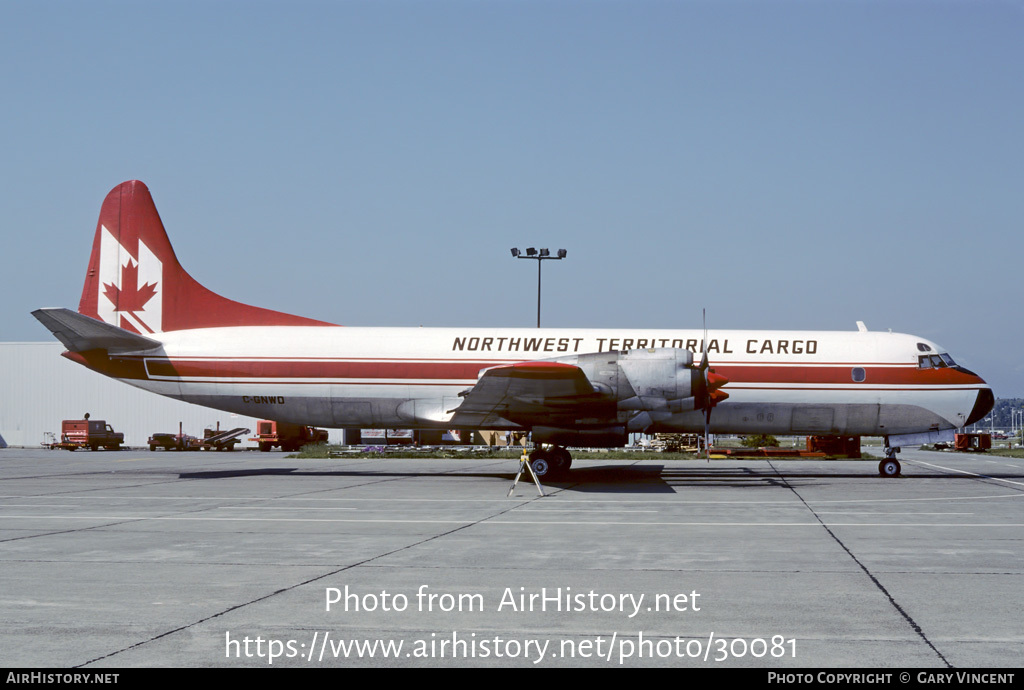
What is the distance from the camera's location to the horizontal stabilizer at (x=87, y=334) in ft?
78.7

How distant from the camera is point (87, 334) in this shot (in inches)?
992

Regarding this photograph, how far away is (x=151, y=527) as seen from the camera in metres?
13.6

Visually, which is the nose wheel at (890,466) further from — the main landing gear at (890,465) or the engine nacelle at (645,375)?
the engine nacelle at (645,375)

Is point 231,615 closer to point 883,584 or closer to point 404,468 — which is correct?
point 883,584

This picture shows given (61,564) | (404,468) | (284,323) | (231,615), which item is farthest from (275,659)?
(404,468)

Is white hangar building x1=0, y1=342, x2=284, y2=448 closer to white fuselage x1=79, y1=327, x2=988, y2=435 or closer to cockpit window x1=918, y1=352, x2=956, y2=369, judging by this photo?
white fuselage x1=79, y1=327, x2=988, y2=435

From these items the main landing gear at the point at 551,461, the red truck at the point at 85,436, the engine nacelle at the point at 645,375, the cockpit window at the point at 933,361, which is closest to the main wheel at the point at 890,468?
the cockpit window at the point at 933,361

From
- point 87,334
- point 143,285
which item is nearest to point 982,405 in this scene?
point 143,285

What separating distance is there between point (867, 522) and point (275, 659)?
1153 centimetres

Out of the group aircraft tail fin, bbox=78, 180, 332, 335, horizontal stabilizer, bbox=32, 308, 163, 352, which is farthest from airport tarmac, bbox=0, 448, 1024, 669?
aircraft tail fin, bbox=78, 180, 332, 335

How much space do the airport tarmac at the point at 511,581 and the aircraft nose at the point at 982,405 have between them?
6.65 m

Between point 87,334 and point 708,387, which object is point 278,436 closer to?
point 87,334

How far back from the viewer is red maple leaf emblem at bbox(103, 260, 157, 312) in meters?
27.5

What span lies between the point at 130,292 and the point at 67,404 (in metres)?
42.3
